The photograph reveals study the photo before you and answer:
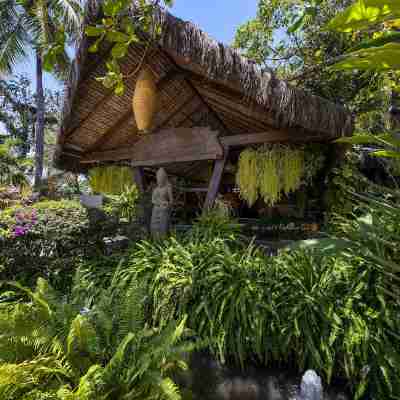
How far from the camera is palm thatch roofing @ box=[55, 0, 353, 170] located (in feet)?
11.6

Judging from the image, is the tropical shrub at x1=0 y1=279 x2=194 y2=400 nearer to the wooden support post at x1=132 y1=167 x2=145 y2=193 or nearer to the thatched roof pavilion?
the thatched roof pavilion

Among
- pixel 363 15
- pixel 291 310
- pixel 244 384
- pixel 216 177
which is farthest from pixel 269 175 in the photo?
pixel 363 15

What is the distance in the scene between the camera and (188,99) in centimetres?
527

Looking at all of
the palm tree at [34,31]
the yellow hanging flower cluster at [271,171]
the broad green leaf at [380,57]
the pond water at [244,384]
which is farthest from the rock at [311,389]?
the palm tree at [34,31]

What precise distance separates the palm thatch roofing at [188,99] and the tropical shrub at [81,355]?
2984mm

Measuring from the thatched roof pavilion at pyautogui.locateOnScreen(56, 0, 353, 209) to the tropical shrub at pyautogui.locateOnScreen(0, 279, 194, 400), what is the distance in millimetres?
2997

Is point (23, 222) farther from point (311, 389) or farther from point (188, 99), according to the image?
point (311, 389)

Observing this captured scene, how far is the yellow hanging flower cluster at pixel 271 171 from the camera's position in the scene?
4527 mm

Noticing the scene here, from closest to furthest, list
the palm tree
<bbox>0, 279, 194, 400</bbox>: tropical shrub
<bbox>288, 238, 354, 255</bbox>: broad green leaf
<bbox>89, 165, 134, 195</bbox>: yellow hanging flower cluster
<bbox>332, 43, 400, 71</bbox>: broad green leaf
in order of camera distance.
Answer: <bbox>332, 43, 400, 71</bbox>: broad green leaf → <bbox>0, 279, 194, 400</bbox>: tropical shrub → <bbox>288, 238, 354, 255</bbox>: broad green leaf → <bbox>89, 165, 134, 195</bbox>: yellow hanging flower cluster → the palm tree

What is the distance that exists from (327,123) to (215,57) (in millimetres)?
1828

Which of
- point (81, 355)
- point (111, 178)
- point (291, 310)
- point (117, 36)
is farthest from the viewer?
point (111, 178)

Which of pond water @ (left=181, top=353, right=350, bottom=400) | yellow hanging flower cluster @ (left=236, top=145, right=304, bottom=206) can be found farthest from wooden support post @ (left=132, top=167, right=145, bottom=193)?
pond water @ (left=181, top=353, right=350, bottom=400)

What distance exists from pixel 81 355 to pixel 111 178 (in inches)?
199

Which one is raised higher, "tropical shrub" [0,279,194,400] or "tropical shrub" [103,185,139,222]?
"tropical shrub" [103,185,139,222]
